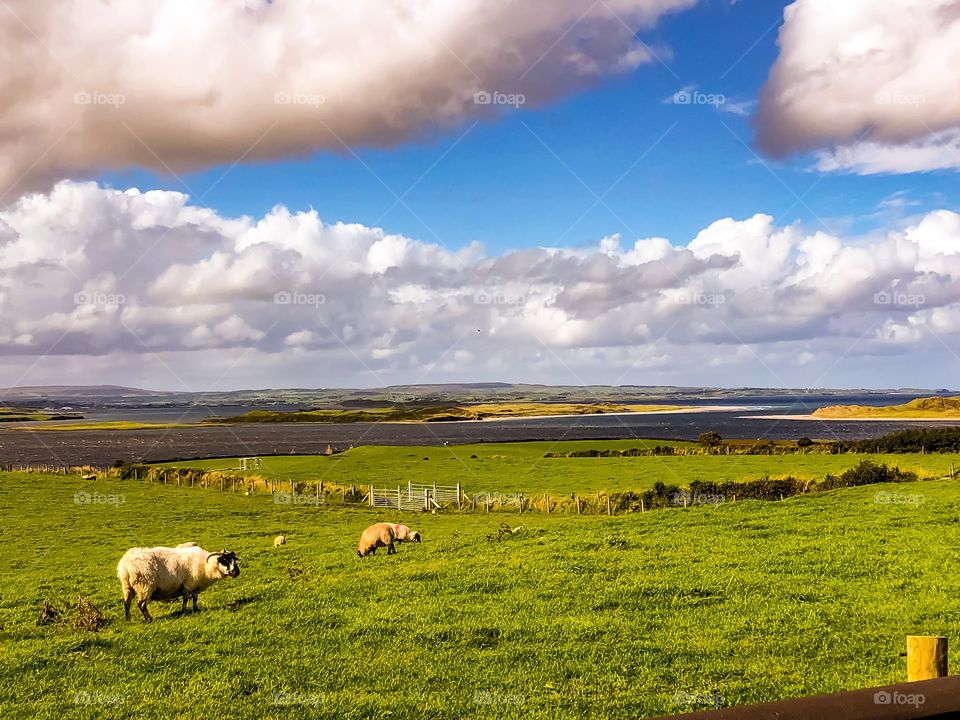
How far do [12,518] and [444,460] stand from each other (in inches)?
2098

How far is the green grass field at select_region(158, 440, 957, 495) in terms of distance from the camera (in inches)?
2494

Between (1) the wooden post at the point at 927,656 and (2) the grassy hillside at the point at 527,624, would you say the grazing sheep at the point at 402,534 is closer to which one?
(2) the grassy hillside at the point at 527,624

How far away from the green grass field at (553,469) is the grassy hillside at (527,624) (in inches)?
1336

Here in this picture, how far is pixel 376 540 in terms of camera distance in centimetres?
2947

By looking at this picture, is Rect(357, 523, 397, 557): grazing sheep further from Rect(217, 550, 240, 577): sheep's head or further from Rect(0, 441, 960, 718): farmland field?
Rect(217, 550, 240, 577): sheep's head

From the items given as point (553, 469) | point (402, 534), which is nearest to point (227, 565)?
point (402, 534)

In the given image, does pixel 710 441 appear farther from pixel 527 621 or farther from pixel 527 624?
pixel 527 624

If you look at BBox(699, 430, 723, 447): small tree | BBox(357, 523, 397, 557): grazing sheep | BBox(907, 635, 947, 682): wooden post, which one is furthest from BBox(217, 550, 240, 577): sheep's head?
BBox(699, 430, 723, 447): small tree

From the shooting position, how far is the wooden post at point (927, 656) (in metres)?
5.95

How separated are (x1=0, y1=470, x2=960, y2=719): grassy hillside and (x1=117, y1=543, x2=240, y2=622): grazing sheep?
715 millimetres

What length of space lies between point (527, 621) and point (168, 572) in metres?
9.73

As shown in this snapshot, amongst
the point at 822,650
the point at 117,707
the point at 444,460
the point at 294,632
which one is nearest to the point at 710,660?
the point at 822,650

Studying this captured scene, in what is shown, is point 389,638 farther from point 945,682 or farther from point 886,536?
point 886,536

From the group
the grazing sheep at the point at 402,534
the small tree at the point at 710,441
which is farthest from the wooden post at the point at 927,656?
the small tree at the point at 710,441
